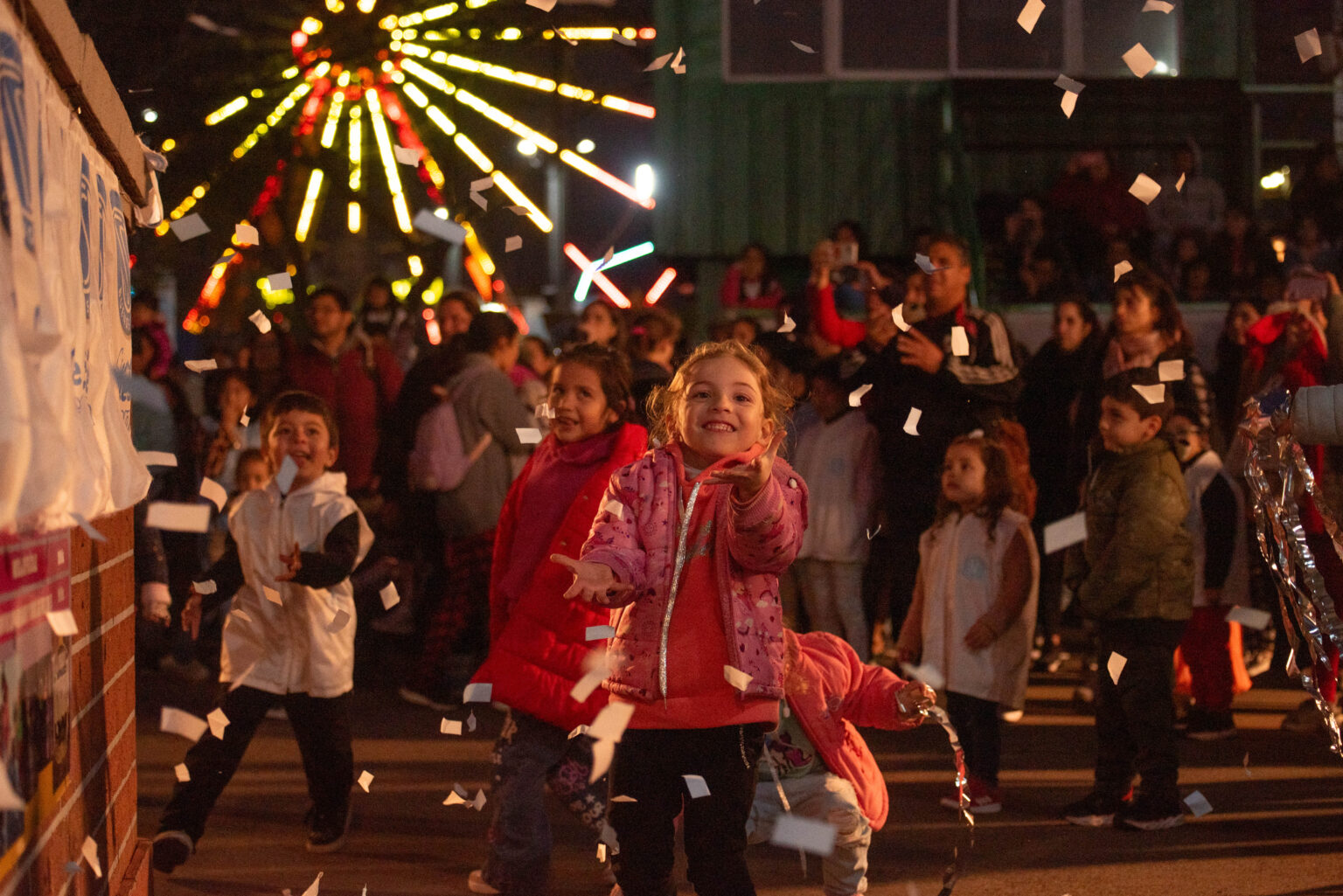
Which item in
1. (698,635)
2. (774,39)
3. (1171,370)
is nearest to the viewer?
(698,635)

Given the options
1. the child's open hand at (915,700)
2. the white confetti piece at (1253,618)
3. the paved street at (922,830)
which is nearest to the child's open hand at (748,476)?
the child's open hand at (915,700)

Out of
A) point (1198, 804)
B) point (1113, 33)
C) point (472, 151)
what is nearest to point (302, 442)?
point (1198, 804)

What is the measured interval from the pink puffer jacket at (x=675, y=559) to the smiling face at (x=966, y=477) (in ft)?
7.44

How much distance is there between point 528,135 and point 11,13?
1122 cm

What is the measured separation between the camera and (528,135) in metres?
13.3

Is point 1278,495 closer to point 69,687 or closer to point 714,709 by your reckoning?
point 714,709

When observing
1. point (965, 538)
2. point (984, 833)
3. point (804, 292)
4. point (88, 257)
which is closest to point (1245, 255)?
point (804, 292)

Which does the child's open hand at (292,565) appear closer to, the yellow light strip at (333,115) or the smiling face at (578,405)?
the smiling face at (578,405)

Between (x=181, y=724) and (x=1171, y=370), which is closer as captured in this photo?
(x=181, y=724)

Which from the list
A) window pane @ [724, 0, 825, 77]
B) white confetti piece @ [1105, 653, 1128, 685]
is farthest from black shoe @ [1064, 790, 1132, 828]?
window pane @ [724, 0, 825, 77]

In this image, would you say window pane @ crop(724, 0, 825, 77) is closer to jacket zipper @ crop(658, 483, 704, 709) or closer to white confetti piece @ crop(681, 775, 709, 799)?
jacket zipper @ crop(658, 483, 704, 709)

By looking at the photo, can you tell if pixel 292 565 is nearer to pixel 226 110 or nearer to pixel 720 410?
pixel 720 410

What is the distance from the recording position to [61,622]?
2.61m

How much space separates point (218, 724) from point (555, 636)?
110cm
